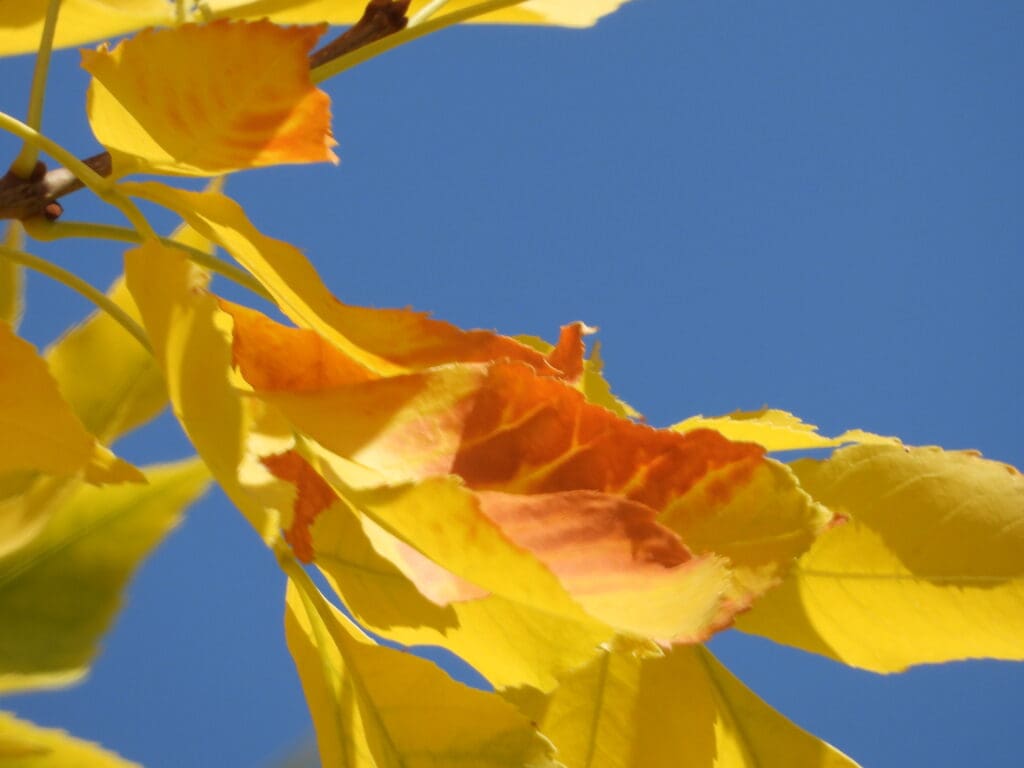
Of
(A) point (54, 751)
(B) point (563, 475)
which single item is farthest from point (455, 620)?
(A) point (54, 751)

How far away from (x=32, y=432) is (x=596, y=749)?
0.09 m

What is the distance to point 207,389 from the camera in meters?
0.11

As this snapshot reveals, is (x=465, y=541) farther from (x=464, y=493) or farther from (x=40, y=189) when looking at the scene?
(x=40, y=189)

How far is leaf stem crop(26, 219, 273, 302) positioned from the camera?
6.3 inches

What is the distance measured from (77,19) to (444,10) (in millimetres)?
78

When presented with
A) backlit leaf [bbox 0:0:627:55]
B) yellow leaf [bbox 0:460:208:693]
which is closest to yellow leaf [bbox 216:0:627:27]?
backlit leaf [bbox 0:0:627:55]

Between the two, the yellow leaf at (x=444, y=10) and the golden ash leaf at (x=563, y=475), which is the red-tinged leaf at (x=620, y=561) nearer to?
the golden ash leaf at (x=563, y=475)

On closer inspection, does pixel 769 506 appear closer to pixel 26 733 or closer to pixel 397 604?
pixel 397 604

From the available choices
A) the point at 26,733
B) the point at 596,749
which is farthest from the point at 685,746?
the point at 26,733

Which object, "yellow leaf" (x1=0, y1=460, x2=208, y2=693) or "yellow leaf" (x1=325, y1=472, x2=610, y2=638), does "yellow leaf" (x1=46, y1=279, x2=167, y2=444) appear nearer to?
"yellow leaf" (x1=0, y1=460, x2=208, y2=693)

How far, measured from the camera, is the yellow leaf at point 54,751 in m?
0.20

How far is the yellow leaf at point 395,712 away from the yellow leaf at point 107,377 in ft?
0.35

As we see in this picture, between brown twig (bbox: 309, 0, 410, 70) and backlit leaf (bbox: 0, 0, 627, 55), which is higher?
backlit leaf (bbox: 0, 0, 627, 55)

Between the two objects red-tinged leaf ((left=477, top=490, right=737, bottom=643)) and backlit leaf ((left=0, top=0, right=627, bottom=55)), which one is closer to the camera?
red-tinged leaf ((left=477, top=490, right=737, bottom=643))
